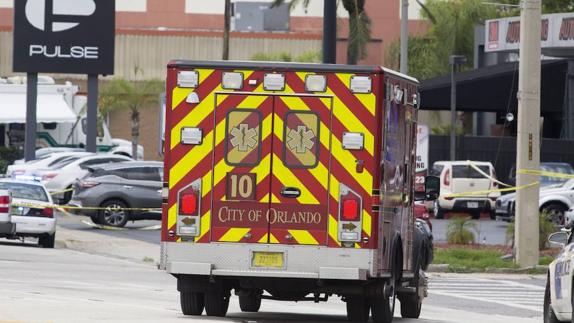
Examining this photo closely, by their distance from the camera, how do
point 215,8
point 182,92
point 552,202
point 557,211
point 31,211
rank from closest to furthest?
point 182,92, point 31,211, point 557,211, point 552,202, point 215,8

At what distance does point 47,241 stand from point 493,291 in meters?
10.9

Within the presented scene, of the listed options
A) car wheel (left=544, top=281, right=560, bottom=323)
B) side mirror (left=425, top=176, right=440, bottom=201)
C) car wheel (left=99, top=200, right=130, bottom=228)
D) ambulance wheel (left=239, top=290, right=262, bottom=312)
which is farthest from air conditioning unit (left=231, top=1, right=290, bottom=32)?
car wheel (left=544, top=281, right=560, bottom=323)

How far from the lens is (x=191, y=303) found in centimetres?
1759

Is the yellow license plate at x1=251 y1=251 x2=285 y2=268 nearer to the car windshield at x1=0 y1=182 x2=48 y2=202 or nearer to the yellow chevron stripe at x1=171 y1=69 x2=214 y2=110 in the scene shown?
the yellow chevron stripe at x1=171 y1=69 x2=214 y2=110

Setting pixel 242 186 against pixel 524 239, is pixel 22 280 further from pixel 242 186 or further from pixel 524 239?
pixel 524 239

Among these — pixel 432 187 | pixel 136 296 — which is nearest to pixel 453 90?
pixel 136 296

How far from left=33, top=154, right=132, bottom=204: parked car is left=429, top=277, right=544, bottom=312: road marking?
1881 centimetres

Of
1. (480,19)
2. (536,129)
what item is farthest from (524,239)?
(480,19)

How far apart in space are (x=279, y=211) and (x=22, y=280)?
7.39 metres

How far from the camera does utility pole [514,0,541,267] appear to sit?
95.9 feet

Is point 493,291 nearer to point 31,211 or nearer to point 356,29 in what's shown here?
point 31,211

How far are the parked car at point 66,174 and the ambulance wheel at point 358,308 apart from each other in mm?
27099

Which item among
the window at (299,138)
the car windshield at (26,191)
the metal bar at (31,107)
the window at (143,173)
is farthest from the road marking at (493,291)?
the metal bar at (31,107)

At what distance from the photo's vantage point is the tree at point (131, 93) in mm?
82062
